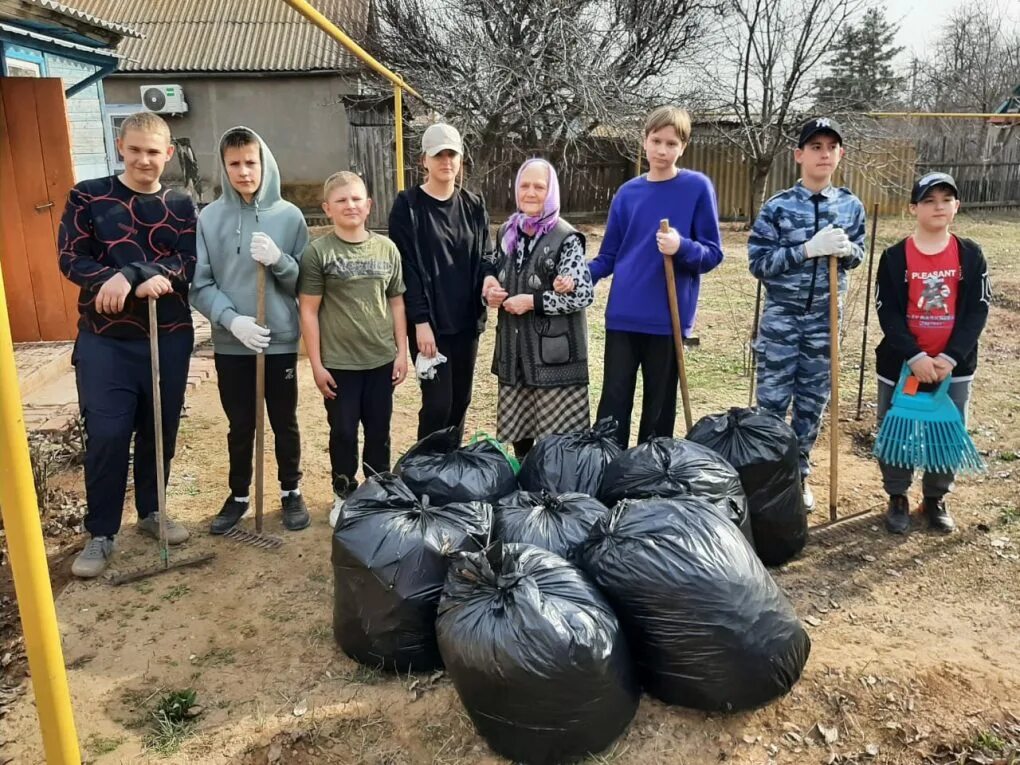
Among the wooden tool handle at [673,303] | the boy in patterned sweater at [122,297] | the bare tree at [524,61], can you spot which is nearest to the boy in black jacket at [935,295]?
the wooden tool handle at [673,303]

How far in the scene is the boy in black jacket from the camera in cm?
319

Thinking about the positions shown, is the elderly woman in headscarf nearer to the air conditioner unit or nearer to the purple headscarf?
the purple headscarf

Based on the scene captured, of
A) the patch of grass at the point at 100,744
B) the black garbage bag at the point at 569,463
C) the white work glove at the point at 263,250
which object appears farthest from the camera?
the white work glove at the point at 263,250

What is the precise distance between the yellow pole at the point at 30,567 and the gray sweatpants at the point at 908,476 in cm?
308

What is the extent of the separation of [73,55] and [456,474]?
18.6 ft

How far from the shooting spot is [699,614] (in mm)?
2105

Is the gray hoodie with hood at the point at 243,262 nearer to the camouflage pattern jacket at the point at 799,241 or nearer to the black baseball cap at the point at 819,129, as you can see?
the camouflage pattern jacket at the point at 799,241

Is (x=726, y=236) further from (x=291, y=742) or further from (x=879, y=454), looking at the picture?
(x=291, y=742)

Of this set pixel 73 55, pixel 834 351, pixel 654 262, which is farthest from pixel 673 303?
pixel 73 55

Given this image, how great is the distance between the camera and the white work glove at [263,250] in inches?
122

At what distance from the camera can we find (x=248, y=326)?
314 centimetres

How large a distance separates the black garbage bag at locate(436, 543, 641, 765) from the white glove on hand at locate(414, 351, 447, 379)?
4.50ft

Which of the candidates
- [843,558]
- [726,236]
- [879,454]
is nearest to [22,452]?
[843,558]

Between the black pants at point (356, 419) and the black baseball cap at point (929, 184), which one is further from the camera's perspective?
the black pants at point (356, 419)
